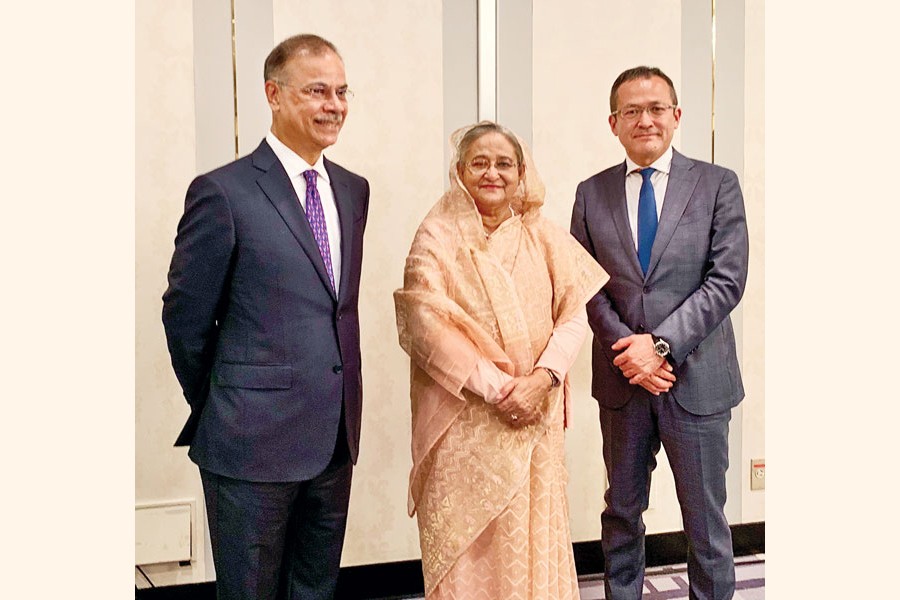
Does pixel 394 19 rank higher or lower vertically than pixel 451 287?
higher

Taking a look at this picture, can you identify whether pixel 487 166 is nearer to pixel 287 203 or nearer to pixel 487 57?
pixel 287 203

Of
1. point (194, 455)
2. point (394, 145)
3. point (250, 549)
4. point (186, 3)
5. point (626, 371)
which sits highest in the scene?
point (186, 3)

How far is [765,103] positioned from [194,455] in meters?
2.66

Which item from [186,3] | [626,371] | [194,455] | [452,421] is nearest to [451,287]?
[452,421]

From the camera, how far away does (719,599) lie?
258cm

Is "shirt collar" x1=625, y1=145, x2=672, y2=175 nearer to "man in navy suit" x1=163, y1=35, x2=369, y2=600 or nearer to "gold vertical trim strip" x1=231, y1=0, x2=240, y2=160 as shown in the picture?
"man in navy suit" x1=163, y1=35, x2=369, y2=600

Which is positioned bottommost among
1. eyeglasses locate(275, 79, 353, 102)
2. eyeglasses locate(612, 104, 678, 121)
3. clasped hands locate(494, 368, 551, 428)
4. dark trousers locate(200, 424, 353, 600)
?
dark trousers locate(200, 424, 353, 600)

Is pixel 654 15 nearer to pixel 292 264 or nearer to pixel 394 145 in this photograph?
pixel 394 145

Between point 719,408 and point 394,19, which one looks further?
point 394,19

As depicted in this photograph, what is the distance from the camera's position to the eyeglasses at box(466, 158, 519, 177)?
2.35m

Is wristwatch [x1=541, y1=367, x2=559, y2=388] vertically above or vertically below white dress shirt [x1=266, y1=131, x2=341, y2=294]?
below

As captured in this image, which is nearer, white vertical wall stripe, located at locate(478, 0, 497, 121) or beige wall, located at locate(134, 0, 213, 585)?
beige wall, located at locate(134, 0, 213, 585)

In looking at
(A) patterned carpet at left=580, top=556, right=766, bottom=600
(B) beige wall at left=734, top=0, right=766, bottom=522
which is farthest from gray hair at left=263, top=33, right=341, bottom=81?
(A) patterned carpet at left=580, top=556, right=766, bottom=600

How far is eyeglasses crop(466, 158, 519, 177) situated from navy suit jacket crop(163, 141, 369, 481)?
1.80 ft
